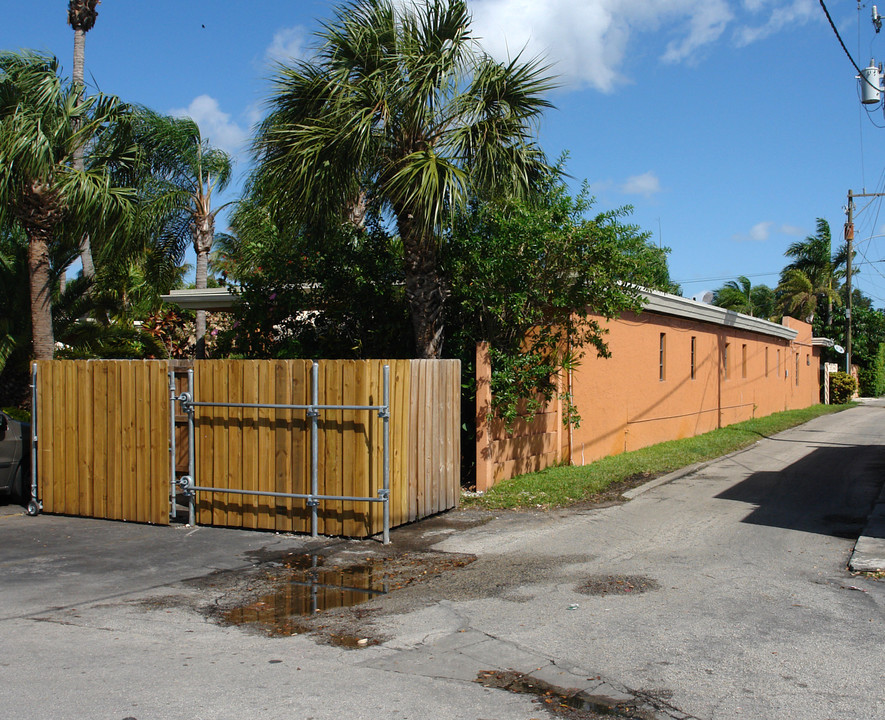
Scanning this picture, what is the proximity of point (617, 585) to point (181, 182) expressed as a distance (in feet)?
62.7

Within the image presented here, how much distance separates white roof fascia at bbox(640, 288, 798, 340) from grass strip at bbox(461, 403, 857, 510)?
274 cm

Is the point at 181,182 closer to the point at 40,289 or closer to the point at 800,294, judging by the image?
the point at 40,289

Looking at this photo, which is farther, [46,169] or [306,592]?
[46,169]

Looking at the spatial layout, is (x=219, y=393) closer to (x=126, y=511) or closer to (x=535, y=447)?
(x=126, y=511)

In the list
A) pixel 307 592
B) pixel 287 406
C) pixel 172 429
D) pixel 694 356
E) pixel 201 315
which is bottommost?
pixel 307 592

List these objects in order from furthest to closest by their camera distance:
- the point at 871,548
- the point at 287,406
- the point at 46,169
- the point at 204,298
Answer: the point at 204,298 < the point at 46,169 < the point at 287,406 < the point at 871,548

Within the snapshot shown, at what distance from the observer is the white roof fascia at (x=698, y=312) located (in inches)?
645

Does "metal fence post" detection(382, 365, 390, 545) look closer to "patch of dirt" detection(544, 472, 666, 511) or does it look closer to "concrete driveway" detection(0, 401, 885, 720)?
"concrete driveway" detection(0, 401, 885, 720)

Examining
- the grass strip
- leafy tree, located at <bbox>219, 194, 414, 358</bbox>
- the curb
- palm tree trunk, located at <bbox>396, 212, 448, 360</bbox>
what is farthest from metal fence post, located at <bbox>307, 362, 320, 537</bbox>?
the curb

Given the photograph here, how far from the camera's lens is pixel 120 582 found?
6.96 m

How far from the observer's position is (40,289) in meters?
12.2

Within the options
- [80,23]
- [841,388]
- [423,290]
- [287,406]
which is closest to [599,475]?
[423,290]

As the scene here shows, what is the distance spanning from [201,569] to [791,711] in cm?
513

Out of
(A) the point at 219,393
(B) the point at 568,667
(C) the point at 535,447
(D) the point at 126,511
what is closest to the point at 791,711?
(B) the point at 568,667
